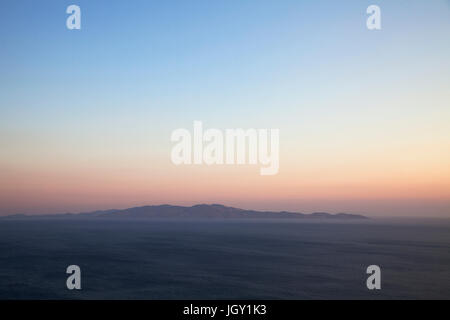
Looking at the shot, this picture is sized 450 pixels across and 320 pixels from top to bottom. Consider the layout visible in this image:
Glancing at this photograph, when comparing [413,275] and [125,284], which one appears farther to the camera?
[413,275]

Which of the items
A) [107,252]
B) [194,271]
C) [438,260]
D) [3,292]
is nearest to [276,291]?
[194,271]

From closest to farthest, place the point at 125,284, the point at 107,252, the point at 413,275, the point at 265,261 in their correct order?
1. the point at 125,284
2. the point at 413,275
3. the point at 265,261
4. the point at 107,252
